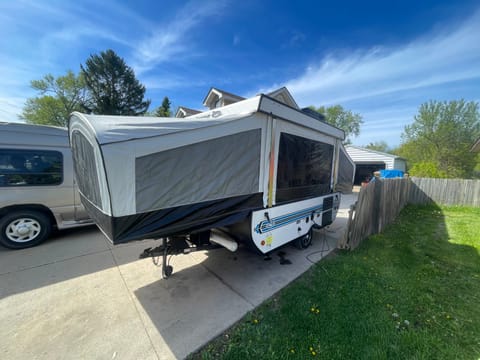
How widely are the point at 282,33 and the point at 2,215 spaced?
10337mm

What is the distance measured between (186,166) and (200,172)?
187 mm

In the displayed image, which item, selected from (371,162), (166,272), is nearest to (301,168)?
(166,272)

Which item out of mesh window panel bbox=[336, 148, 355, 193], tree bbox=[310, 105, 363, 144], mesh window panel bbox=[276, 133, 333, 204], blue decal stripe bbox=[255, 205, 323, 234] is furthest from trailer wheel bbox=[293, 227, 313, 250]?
tree bbox=[310, 105, 363, 144]

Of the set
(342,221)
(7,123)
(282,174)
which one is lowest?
(342,221)

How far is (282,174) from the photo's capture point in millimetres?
3086

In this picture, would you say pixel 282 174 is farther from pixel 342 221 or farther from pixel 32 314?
pixel 342 221

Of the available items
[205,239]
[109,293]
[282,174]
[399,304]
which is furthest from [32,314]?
[399,304]

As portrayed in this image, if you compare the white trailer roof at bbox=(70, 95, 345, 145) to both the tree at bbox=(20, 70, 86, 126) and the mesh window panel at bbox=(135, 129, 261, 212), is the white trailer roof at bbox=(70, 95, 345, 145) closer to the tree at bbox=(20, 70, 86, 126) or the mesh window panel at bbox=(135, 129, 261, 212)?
the mesh window panel at bbox=(135, 129, 261, 212)

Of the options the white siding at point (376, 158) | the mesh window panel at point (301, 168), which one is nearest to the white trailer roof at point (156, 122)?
the mesh window panel at point (301, 168)

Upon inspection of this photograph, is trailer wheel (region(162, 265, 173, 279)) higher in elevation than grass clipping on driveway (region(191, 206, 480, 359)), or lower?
higher

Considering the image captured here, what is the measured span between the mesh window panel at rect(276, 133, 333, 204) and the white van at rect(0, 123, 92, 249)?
4663 millimetres

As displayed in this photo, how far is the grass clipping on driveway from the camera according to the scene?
72.0 inches

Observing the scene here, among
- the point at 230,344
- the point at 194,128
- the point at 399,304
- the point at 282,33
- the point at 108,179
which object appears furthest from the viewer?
the point at 282,33

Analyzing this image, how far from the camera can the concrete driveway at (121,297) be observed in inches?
72.2
